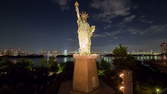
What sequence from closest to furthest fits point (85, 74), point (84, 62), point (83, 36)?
point (85, 74) → point (84, 62) → point (83, 36)

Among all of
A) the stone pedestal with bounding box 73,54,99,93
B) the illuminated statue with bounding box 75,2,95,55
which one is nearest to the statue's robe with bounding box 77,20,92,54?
the illuminated statue with bounding box 75,2,95,55

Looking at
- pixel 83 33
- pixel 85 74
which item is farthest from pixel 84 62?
pixel 83 33

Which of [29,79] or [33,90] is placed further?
[29,79]

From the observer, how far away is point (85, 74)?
6.69 metres

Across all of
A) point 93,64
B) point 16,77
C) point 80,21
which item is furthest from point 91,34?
point 16,77

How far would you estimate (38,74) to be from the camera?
520 inches

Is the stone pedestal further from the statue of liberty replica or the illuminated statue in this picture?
the illuminated statue

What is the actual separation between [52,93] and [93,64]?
11.2ft

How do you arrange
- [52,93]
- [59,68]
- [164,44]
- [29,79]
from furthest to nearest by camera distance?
[164,44], [59,68], [29,79], [52,93]

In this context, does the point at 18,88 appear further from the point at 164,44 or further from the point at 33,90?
the point at 164,44

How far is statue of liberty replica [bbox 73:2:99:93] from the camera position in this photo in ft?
22.1

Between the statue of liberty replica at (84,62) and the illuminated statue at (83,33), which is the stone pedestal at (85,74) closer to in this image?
the statue of liberty replica at (84,62)

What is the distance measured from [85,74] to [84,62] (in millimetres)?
613

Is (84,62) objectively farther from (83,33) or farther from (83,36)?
(83,33)
